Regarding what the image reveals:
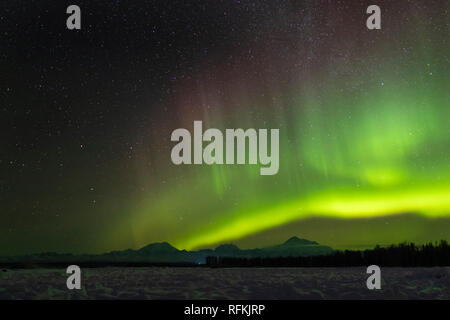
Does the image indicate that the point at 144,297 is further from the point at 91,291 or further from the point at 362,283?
the point at 362,283

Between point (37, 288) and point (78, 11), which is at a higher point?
point (78, 11)

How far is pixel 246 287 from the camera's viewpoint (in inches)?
749

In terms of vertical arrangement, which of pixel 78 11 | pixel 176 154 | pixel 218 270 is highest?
pixel 78 11

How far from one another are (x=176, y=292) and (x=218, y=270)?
9126mm

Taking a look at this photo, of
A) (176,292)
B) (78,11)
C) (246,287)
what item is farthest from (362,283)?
(78,11)

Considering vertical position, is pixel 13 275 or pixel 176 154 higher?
pixel 176 154

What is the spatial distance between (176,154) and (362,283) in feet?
33.4

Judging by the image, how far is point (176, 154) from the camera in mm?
15836

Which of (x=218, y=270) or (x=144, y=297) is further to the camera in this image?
(x=218, y=270)

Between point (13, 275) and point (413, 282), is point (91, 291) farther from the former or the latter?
point (413, 282)
